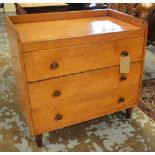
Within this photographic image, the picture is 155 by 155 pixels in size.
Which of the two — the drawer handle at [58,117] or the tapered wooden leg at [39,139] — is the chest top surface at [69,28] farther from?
the tapered wooden leg at [39,139]

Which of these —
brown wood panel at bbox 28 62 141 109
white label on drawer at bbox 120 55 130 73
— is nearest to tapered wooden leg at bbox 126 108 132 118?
brown wood panel at bbox 28 62 141 109

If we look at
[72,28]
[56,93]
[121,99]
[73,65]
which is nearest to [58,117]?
[56,93]

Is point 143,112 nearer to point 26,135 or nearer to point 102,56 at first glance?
point 102,56

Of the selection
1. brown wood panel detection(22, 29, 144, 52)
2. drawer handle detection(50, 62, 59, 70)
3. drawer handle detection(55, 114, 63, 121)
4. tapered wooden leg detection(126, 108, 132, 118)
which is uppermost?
brown wood panel detection(22, 29, 144, 52)

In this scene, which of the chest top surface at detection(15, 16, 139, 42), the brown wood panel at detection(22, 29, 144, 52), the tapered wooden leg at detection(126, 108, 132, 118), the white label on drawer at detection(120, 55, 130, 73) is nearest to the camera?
the brown wood panel at detection(22, 29, 144, 52)

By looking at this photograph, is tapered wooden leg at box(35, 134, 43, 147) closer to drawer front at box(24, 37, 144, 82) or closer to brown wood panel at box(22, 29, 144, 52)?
drawer front at box(24, 37, 144, 82)

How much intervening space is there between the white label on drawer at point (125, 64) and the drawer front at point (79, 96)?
0.12 feet

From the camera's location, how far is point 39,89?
1239mm

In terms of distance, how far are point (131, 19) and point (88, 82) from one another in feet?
1.72

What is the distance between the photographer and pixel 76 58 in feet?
4.09

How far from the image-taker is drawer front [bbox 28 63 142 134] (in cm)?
128

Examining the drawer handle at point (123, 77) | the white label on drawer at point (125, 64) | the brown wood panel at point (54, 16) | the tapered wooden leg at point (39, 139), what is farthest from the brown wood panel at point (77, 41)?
the tapered wooden leg at point (39, 139)

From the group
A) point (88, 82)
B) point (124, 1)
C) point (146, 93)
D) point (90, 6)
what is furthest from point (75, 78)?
point (90, 6)

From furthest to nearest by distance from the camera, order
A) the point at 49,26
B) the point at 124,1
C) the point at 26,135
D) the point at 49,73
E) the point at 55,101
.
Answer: the point at 124,1 < the point at 26,135 < the point at 49,26 < the point at 55,101 < the point at 49,73
